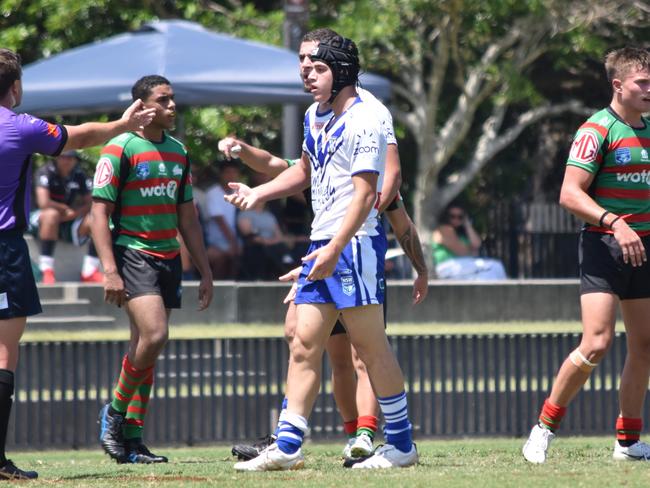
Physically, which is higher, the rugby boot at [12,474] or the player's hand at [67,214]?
the player's hand at [67,214]

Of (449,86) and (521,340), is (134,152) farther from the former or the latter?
(449,86)

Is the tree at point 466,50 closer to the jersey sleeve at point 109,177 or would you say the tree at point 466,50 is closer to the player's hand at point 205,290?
the player's hand at point 205,290

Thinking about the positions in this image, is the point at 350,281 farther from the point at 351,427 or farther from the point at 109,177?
the point at 109,177

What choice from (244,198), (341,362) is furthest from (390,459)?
(244,198)

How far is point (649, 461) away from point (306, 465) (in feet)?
5.95

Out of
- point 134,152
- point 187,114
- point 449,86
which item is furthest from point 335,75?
point 449,86

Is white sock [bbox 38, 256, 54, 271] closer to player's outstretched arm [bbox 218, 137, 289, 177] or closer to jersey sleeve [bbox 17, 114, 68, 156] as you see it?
player's outstretched arm [bbox 218, 137, 289, 177]

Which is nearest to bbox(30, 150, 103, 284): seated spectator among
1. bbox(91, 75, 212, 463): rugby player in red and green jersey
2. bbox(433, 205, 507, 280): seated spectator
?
bbox(433, 205, 507, 280): seated spectator

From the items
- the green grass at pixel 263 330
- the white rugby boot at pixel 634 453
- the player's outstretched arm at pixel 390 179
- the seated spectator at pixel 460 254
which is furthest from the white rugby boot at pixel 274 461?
the seated spectator at pixel 460 254

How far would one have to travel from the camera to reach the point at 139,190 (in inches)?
340

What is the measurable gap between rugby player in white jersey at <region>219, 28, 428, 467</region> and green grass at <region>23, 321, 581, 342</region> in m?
5.77

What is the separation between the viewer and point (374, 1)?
18250mm

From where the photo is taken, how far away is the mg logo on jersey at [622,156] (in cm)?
784

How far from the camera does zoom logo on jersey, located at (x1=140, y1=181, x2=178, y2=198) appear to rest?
28.3 feet
